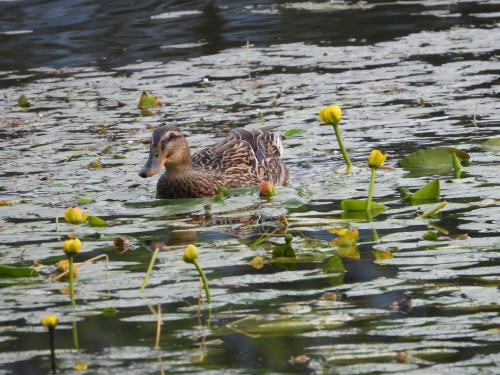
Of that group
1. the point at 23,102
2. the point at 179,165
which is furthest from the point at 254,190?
the point at 23,102

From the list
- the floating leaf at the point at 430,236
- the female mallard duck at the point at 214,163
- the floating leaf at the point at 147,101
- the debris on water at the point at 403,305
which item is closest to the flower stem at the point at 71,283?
the debris on water at the point at 403,305

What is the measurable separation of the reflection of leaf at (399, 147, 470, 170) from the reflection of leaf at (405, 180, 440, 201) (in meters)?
1.24

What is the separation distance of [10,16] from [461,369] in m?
16.0

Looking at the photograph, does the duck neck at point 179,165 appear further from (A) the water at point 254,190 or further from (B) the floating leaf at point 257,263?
(B) the floating leaf at point 257,263

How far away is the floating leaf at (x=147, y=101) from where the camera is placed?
13797 millimetres

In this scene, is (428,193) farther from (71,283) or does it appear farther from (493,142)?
(71,283)

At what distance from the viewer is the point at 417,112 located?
42.4 feet

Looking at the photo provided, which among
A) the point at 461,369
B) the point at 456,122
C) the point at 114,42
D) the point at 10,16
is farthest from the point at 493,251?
the point at 10,16

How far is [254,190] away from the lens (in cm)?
1088

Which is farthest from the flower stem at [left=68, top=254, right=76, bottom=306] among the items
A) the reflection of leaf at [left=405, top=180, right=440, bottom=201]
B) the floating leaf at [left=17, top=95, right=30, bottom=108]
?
the floating leaf at [left=17, top=95, right=30, bottom=108]

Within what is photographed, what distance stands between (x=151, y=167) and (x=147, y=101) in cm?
362

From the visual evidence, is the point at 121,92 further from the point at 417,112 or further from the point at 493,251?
the point at 493,251

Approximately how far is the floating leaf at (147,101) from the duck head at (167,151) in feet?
9.42

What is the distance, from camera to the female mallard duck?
1066cm
